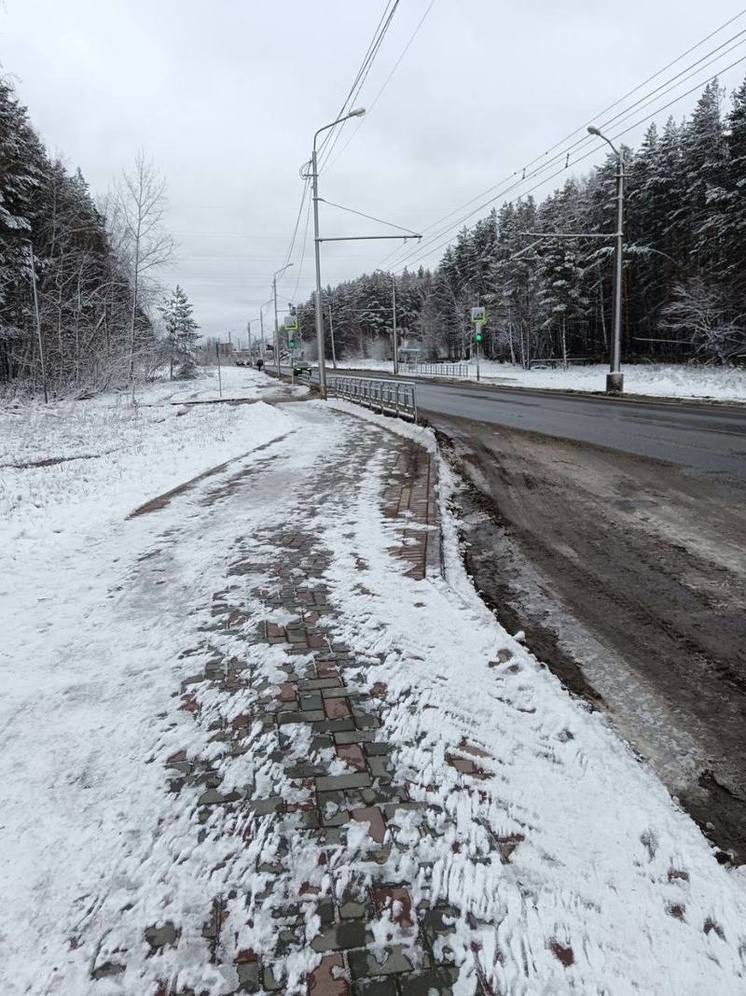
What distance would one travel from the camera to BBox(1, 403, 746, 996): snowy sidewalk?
196cm

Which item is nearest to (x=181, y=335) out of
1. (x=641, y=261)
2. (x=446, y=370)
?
(x=446, y=370)

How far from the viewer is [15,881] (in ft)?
7.47

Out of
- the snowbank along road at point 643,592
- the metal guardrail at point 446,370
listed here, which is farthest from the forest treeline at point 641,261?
the snowbank along road at point 643,592

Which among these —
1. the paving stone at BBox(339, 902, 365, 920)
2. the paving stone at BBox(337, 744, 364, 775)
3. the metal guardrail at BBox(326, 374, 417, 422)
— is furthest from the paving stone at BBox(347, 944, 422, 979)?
the metal guardrail at BBox(326, 374, 417, 422)

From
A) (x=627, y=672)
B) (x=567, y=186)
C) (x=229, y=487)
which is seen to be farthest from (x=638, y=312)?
(x=627, y=672)

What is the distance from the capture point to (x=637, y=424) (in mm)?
15516

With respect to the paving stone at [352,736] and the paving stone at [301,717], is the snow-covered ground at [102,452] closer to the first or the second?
the paving stone at [301,717]

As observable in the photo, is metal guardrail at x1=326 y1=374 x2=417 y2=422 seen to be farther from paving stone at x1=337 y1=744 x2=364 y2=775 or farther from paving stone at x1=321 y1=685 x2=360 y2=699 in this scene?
paving stone at x1=337 y1=744 x2=364 y2=775

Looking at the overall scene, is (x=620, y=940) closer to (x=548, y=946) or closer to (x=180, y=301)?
(x=548, y=946)

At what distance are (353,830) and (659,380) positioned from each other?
37137 mm

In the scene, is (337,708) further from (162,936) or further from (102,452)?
(102,452)

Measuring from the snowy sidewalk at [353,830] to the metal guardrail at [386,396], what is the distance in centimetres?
1280

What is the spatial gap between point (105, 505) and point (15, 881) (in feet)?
21.8

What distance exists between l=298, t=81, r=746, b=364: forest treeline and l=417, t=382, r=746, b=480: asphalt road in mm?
8193
